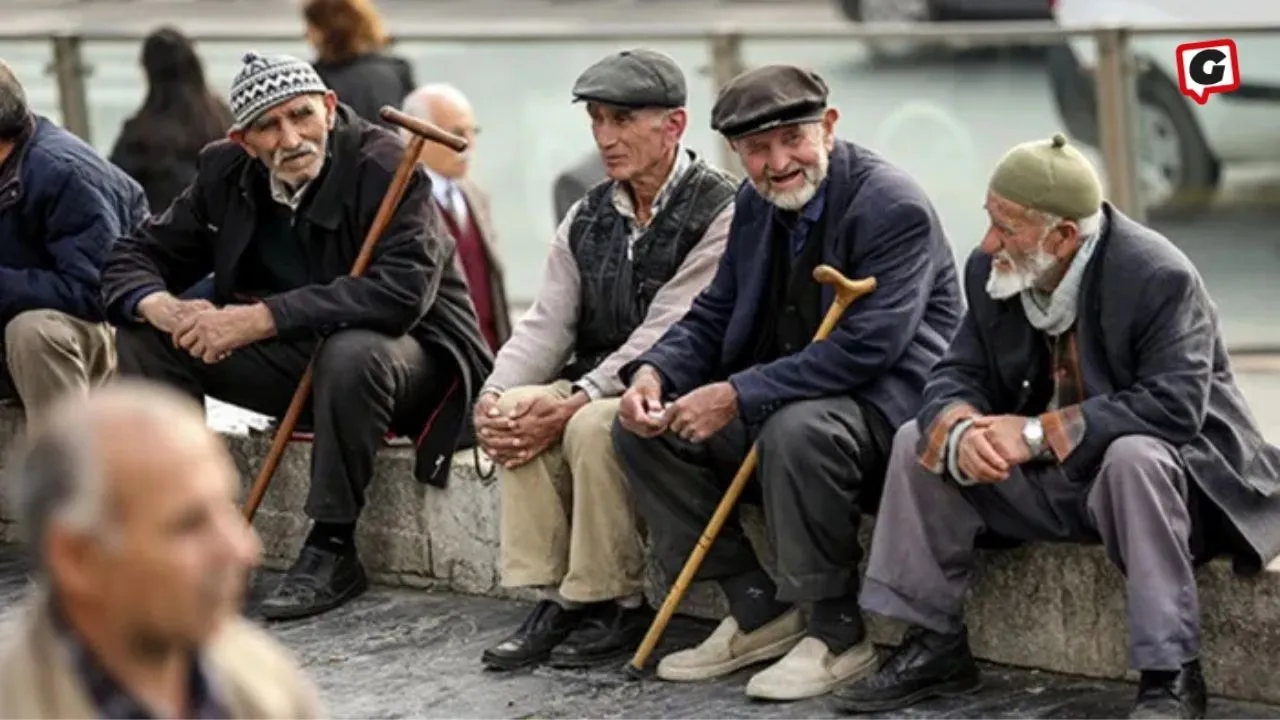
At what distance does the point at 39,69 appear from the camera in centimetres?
1145

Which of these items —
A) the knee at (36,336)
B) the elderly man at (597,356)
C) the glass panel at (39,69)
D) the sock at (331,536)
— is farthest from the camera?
the glass panel at (39,69)

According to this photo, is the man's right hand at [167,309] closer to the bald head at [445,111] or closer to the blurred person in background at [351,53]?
the bald head at [445,111]

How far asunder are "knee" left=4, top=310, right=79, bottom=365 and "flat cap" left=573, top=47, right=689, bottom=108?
1721mm

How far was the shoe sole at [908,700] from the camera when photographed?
581 cm

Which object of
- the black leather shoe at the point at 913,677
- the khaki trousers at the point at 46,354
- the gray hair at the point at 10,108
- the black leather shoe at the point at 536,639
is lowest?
the black leather shoe at the point at 913,677

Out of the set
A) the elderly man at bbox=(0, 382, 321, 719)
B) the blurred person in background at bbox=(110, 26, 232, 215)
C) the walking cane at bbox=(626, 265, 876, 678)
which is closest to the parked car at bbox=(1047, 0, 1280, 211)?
the blurred person in background at bbox=(110, 26, 232, 215)

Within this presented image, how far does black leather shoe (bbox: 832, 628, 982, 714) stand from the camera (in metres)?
5.82

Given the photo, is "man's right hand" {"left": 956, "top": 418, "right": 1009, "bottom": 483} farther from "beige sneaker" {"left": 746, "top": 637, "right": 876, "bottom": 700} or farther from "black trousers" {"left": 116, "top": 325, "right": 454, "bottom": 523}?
"black trousers" {"left": 116, "top": 325, "right": 454, "bottom": 523}

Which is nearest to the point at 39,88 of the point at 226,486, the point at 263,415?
the point at 263,415

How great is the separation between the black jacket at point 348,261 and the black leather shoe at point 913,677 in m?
1.50

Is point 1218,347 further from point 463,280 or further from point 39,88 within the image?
point 39,88

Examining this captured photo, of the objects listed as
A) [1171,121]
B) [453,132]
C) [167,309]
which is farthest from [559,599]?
[1171,121]

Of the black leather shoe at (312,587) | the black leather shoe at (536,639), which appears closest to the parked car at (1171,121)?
the black leather shoe at (312,587)

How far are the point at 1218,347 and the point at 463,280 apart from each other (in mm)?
2241
